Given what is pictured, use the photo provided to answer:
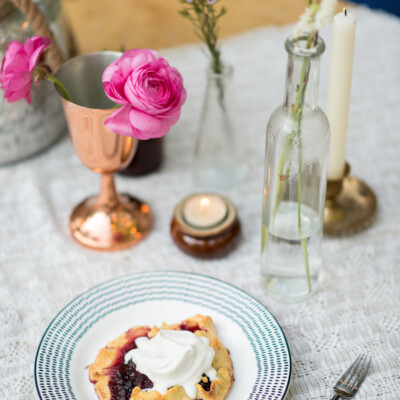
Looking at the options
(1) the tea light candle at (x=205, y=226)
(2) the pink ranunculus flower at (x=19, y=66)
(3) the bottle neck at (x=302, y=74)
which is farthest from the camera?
(1) the tea light candle at (x=205, y=226)

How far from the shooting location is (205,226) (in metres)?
0.77

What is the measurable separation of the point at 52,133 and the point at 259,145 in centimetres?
33

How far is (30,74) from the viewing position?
686 millimetres

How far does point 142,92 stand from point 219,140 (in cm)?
28

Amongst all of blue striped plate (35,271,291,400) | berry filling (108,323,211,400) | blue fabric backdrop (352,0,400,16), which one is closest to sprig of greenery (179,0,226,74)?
blue striped plate (35,271,291,400)

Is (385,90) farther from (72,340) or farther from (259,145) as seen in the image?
(72,340)

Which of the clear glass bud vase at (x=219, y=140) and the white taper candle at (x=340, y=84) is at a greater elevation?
the white taper candle at (x=340, y=84)

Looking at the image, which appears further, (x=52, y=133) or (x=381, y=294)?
(x=52, y=133)

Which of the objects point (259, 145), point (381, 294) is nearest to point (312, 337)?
point (381, 294)

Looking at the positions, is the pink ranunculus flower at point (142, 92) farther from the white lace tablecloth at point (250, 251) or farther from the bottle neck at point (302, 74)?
the white lace tablecloth at point (250, 251)

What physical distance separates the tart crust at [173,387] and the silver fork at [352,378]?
11cm

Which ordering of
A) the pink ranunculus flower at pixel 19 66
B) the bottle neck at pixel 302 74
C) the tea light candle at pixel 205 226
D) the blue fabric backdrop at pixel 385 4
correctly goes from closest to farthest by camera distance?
the bottle neck at pixel 302 74 → the pink ranunculus flower at pixel 19 66 → the tea light candle at pixel 205 226 → the blue fabric backdrop at pixel 385 4

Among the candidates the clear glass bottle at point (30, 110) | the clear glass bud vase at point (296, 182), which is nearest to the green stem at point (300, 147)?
the clear glass bud vase at point (296, 182)

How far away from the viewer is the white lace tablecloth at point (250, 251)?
2.21ft
